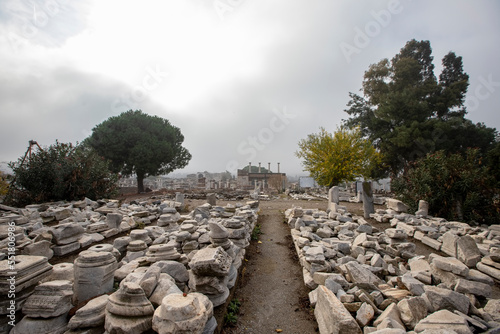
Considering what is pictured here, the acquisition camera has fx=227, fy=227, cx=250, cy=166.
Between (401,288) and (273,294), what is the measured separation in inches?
69.0

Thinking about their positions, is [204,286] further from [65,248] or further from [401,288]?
[65,248]

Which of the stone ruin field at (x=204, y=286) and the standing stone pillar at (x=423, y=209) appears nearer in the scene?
the stone ruin field at (x=204, y=286)

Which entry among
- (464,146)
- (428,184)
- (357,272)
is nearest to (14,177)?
(357,272)

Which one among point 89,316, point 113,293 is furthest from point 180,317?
point 89,316

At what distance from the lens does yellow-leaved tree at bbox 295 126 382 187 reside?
11.0 metres

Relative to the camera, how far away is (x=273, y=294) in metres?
3.48

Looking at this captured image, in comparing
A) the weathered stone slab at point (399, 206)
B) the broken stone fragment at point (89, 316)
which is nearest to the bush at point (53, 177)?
the broken stone fragment at point (89, 316)

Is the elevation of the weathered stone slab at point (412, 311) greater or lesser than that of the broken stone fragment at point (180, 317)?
lesser

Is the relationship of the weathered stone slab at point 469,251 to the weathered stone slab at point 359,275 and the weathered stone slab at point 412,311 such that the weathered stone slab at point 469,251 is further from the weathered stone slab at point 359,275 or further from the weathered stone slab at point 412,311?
the weathered stone slab at point 412,311

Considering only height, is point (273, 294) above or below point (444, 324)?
below

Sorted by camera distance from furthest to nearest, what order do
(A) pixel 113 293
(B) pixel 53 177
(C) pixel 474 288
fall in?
(B) pixel 53 177 < (C) pixel 474 288 < (A) pixel 113 293

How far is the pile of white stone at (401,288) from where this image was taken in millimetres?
2215

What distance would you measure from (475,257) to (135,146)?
20.2 metres

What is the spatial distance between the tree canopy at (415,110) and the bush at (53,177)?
19.8 m
